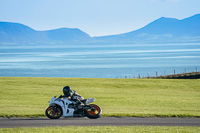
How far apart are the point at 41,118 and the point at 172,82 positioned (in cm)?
2538

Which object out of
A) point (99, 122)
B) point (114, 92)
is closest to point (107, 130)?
point (99, 122)

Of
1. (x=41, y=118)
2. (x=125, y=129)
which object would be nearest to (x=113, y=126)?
(x=125, y=129)

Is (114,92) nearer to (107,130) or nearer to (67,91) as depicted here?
(67,91)

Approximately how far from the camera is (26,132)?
1226cm

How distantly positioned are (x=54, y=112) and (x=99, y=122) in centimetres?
232

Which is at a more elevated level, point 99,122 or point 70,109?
point 70,109

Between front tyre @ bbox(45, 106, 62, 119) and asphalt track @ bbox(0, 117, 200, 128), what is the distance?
0.70 ft

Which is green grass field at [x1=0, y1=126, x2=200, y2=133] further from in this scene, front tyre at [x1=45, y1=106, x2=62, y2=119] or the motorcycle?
front tyre at [x1=45, y1=106, x2=62, y2=119]

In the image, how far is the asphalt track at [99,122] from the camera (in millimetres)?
14312

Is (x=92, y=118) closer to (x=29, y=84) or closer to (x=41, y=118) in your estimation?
(x=41, y=118)

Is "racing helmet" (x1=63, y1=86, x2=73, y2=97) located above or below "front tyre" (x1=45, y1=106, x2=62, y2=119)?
above

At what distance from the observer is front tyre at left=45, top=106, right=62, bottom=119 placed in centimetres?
1563

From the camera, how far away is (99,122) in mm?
14906

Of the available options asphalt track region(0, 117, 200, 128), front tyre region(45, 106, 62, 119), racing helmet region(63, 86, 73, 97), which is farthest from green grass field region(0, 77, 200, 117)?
racing helmet region(63, 86, 73, 97)
